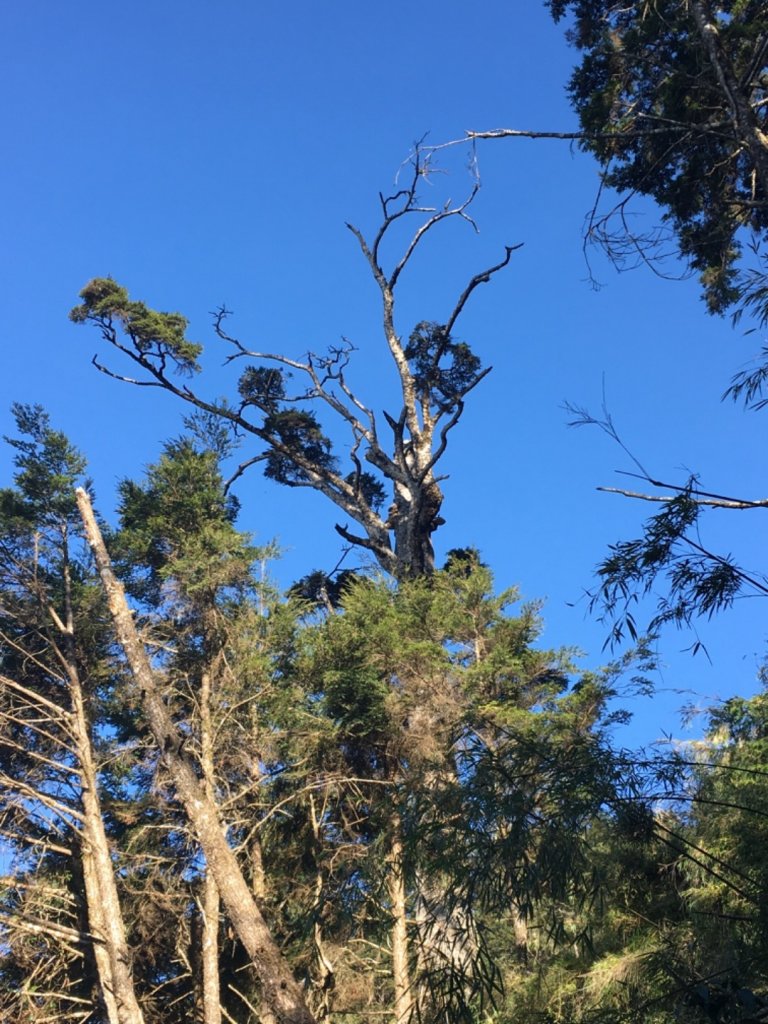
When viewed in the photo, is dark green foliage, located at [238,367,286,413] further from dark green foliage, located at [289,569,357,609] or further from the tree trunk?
the tree trunk

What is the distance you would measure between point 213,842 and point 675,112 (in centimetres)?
869

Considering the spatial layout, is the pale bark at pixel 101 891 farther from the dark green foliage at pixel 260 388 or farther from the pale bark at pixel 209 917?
the dark green foliage at pixel 260 388

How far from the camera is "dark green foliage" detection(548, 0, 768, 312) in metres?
9.41

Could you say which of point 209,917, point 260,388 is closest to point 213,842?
point 209,917

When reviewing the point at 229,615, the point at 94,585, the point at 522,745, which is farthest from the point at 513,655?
the point at 522,745

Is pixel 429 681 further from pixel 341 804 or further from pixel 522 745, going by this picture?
pixel 522 745

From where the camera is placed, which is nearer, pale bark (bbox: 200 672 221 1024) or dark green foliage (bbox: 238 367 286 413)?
pale bark (bbox: 200 672 221 1024)

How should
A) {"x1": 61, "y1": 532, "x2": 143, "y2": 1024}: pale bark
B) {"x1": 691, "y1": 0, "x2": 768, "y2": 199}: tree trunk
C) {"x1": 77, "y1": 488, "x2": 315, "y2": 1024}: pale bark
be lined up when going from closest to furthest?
{"x1": 691, "y1": 0, "x2": 768, "y2": 199}: tree trunk, {"x1": 77, "y1": 488, "x2": 315, "y2": 1024}: pale bark, {"x1": 61, "y1": 532, "x2": 143, "y2": 1024}: pale bark

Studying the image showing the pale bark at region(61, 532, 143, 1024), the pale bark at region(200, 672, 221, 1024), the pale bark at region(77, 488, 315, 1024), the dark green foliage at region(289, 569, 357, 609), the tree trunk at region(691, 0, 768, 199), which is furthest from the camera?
the dark green foliage at region(289, 569, 357, 609)

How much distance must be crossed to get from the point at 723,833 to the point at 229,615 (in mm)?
8341

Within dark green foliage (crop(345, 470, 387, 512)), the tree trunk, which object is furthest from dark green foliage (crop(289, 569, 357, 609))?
the tree trunk

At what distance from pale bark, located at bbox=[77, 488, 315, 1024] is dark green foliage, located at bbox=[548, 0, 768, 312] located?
642 centimetres

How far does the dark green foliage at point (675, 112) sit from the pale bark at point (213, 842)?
6.42 metres

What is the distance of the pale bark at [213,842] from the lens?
8.03 metres
